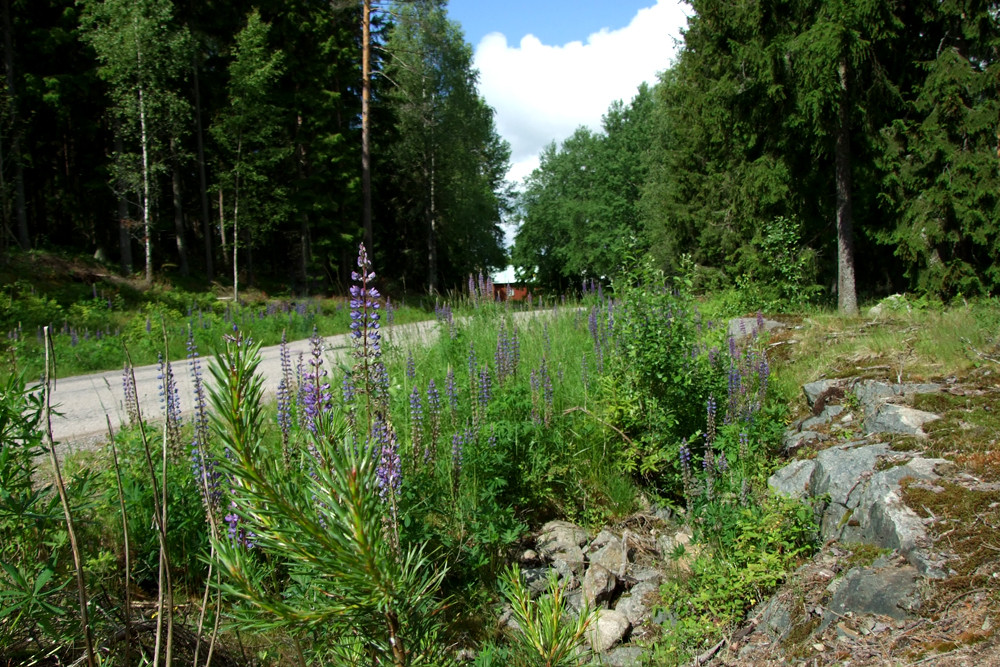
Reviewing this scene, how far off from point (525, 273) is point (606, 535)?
4576 centimetres

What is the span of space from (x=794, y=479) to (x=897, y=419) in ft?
2.66

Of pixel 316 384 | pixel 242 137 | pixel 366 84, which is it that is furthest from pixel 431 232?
pixel 316 384

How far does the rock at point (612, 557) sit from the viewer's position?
162 inches

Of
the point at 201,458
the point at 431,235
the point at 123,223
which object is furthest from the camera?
the point at 431,235

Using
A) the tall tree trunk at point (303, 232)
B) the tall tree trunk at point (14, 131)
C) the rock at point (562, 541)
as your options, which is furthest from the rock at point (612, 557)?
the tall tree trunk at point (14, 131)

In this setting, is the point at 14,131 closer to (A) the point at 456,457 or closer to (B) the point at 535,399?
(B) the point at 535,399

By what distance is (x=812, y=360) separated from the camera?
643 cm

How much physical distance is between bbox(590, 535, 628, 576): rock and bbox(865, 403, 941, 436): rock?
6.49 ft

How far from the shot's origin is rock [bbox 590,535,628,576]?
4124mm

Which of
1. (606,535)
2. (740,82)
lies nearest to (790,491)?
(606,535)

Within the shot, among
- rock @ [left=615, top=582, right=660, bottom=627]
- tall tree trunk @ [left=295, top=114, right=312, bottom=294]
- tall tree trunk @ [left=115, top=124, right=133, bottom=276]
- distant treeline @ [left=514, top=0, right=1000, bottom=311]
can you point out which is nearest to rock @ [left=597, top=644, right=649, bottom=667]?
rock @ [left=615, top=582, right=660, bottom=627]

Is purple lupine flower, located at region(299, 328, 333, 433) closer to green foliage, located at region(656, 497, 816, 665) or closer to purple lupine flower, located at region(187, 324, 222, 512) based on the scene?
purple lupine flower, located at region(187, 324, 222, 512)

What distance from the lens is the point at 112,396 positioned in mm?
6582

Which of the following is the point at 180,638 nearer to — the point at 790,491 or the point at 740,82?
the point at 790,491
